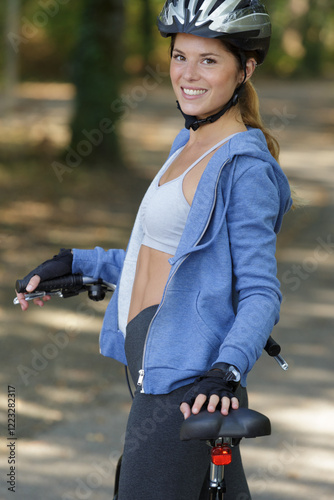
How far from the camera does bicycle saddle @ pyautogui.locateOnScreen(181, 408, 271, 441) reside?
1.93 m

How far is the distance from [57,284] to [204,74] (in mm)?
940

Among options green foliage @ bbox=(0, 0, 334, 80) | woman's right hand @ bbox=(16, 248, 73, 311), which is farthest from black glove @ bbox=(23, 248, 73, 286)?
green foliage @ bbox=(0, 0, 334, 80)

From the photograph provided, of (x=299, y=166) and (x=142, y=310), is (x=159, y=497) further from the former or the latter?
(x=299, y=166)

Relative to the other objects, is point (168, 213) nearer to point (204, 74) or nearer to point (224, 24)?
point (204, 74)

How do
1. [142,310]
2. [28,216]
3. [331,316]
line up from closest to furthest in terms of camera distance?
[142,310] → [331,316] → [28,216]

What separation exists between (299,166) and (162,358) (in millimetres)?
11507

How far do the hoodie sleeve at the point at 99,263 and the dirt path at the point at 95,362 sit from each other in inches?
62.3

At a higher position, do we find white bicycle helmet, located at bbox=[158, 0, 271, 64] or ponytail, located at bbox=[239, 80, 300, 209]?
white bicycle helmet, located at bbox=[158, 0, 271, 64]

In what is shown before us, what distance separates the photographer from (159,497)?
2.29 m

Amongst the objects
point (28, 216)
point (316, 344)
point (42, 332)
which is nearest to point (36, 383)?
point (42, 332)

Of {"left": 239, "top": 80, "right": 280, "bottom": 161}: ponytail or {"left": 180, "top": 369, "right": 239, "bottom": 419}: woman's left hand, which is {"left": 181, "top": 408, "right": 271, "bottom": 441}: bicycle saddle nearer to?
{"left": 180, "top": 369, "right": 239, "bottom": 419}: woman's left hand

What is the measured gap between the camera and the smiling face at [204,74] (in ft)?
7.69

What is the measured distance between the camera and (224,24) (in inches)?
90.7

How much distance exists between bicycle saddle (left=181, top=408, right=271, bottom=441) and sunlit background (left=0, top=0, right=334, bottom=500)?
108 centimetres
